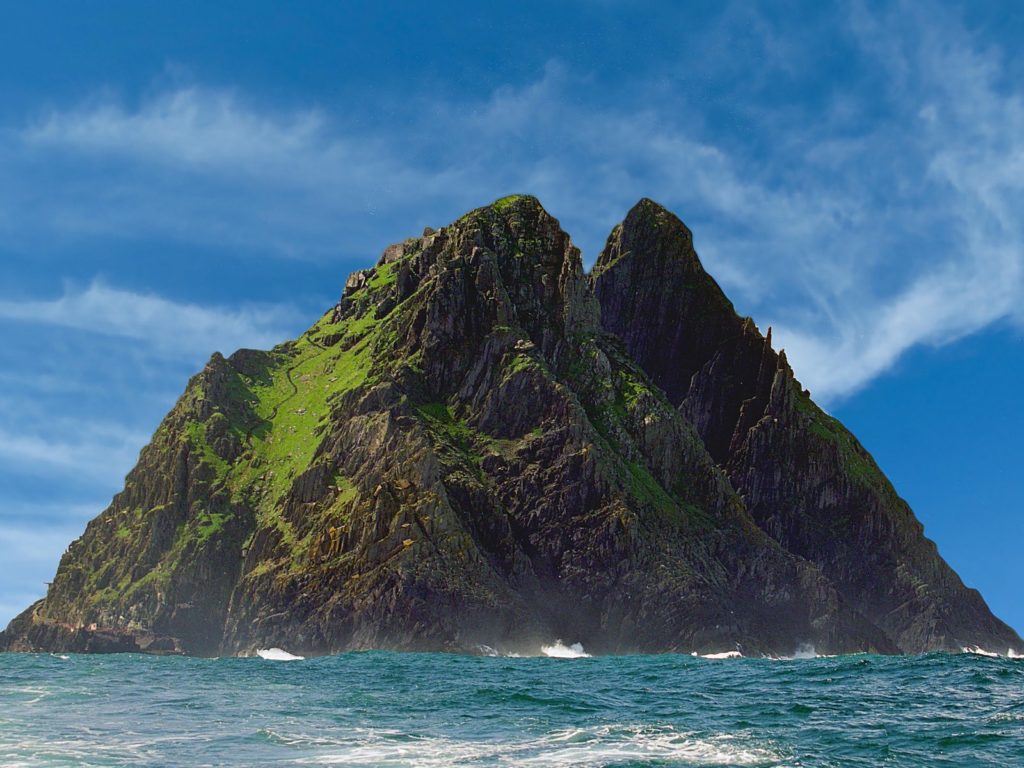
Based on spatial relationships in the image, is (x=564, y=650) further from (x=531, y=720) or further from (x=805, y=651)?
(x=531, y=720)

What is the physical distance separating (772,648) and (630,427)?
4215cm

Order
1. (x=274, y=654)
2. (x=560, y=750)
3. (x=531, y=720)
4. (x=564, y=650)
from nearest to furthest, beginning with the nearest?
(x=560, y=750) < (x=531, y=720) < (x=274, y=654) < (x=564, y=650)

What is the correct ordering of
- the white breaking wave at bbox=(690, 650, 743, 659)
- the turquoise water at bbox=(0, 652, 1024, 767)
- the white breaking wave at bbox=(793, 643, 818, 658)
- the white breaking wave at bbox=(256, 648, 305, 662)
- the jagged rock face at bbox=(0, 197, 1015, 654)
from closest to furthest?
the turquoise water at bbox=(0, 652, 1024, 767), the white breaking wave at bbox=(256, 648, 305, 662), the jagged rock face at bbox=(0, 197, 1015, 654), the white breaking wave at bbox=(690, 650, 743, 659), the white breaking wave at bbox=(793, 643, 818, 658)

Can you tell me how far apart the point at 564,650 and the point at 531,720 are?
99883mm

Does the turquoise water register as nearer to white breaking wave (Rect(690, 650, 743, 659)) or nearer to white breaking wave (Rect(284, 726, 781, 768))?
white breaking wave (Rect(284, 726, 781, 768))

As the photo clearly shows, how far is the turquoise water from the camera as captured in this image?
120 feet

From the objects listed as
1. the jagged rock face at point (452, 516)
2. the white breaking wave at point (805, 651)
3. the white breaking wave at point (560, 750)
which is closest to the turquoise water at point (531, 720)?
the white breaking wave at point (560, 750)

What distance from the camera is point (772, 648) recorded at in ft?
528

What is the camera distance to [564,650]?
143375 millimetres

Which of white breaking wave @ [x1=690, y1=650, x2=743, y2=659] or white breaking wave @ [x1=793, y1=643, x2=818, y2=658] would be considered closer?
white breaking wave @ [x1=690, y1=650, x2=743, y2=659]

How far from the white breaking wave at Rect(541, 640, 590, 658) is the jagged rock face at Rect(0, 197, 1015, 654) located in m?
2.10

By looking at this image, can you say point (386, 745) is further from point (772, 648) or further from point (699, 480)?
point (699, 480)

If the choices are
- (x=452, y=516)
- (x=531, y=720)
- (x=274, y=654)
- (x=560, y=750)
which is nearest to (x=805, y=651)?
(x=452, y=516)

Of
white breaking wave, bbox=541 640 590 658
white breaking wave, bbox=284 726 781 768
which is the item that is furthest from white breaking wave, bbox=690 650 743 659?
white breaking wave, bbox=284 726 781 768
